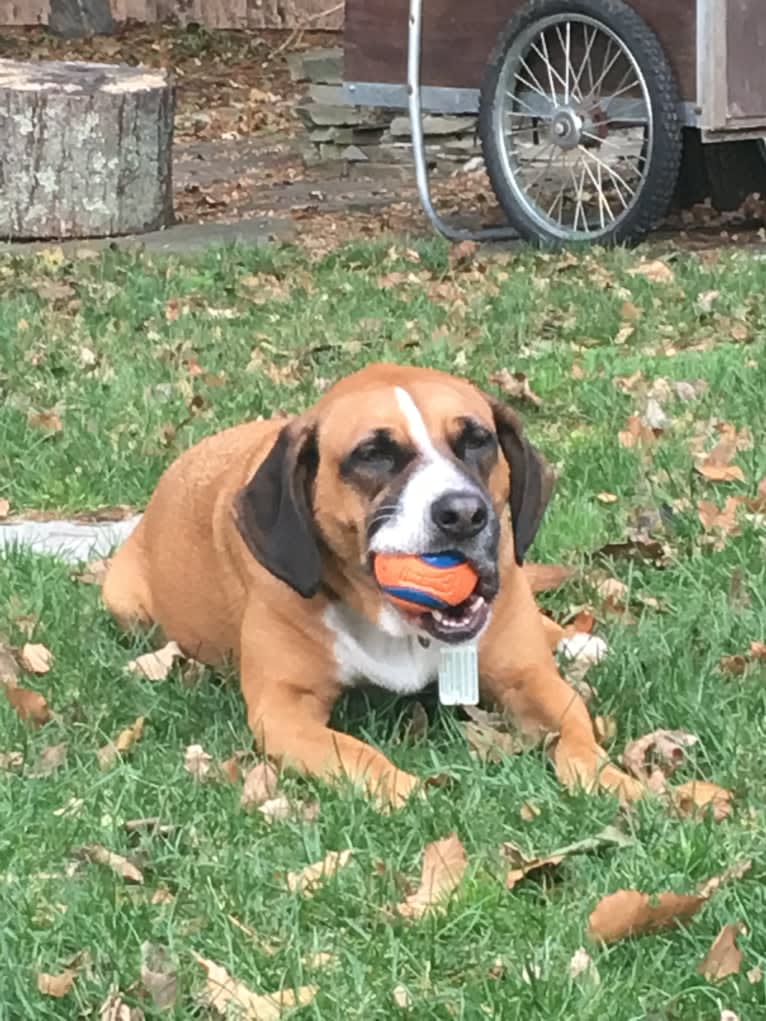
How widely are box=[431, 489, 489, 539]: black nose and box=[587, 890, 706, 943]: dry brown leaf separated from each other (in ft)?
2.64

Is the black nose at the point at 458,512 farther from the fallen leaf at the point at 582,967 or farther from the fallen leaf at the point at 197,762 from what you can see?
the fallen leaf at the point at 582,967

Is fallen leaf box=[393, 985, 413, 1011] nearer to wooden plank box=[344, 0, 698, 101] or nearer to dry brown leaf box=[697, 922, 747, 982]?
dry brown leaf box=[697, 922, 747, 982]

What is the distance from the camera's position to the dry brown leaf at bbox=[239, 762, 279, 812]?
10.9 ft

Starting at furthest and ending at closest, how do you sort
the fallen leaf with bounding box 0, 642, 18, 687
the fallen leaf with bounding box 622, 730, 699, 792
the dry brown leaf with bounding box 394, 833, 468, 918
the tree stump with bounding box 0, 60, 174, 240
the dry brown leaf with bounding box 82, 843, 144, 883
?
1. the tree stump with bounding box 0, 60, 174, 240
2. the fallen leaf with bounding box 0, 642, 18, 687
3. the fallen leaf with bounding box 622, 730, 699, 792
4. the dry brown leaf with bounding box 82, 843, 144, 883
5. the dry brown leaf with bounding box 394, 833, 468, 918

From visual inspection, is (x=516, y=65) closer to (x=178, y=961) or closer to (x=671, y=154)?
(x=671, y=154)

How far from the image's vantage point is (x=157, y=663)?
4129 mm

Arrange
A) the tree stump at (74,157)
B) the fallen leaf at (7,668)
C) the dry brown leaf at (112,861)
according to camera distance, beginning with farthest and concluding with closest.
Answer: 1. the tree stump at (74,157)
2. the fallen leaf at (7,668)
3. the dry brown leaf at (112,861)

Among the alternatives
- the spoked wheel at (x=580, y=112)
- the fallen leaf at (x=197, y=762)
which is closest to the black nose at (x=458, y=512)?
the fallen leaf at (x=197, y=762)

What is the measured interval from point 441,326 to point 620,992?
17.0 feet

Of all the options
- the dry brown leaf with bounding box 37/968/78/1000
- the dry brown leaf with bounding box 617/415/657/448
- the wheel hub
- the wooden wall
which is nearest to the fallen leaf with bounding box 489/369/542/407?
the dry brown leaf with bounding box 617/415/657/448

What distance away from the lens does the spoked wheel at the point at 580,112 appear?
9039 mm

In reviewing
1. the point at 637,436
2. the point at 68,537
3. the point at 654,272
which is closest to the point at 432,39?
the point at 654,272

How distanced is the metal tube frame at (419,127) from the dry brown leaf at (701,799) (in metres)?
7.13

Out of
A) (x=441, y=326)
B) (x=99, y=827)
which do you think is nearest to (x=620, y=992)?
(x=99, y=827)
